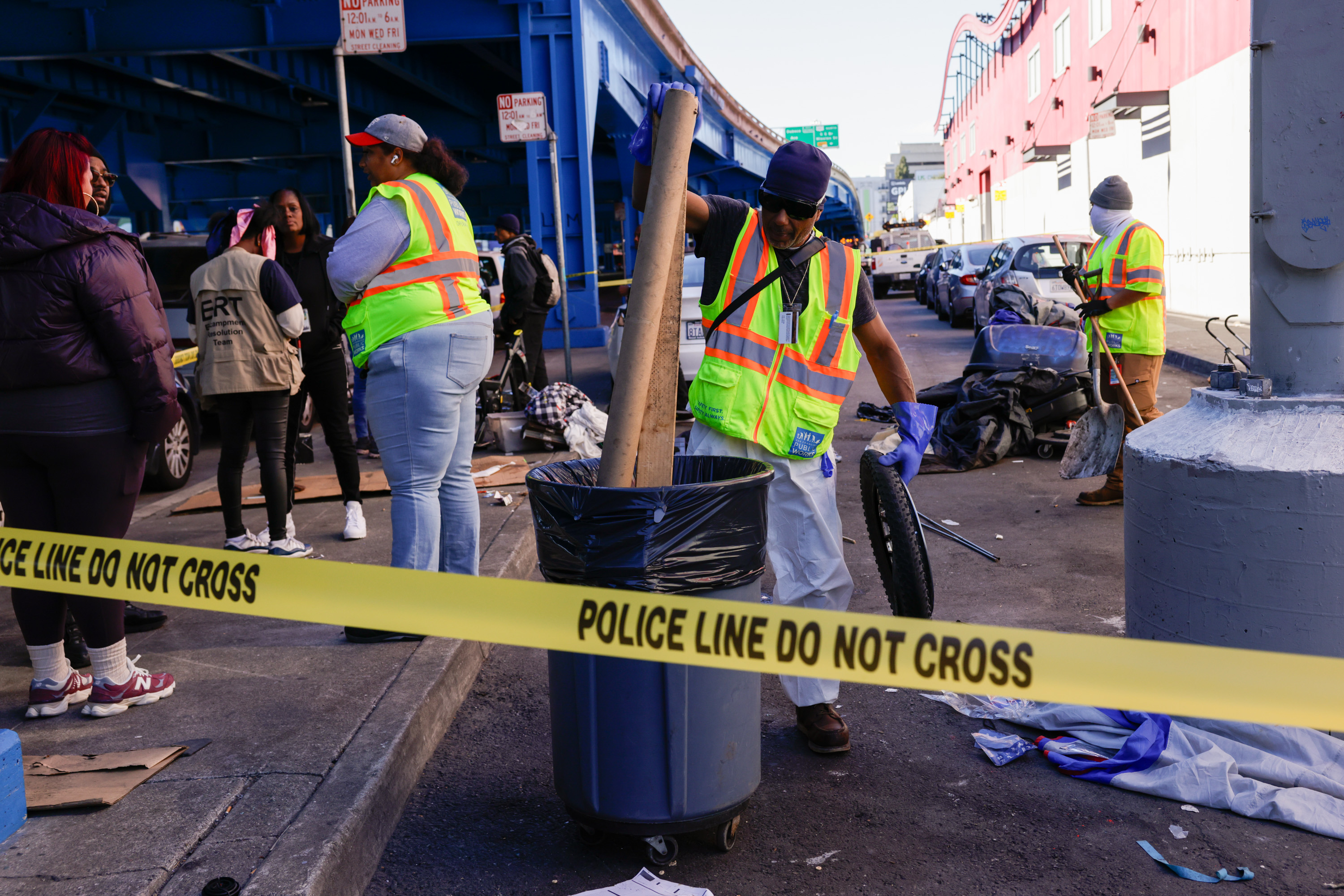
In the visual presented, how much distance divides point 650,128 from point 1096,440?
473cm

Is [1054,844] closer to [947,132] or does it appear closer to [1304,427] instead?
[1304,427]

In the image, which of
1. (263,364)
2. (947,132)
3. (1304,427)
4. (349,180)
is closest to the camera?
(1304,427)

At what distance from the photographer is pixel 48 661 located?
12.9 ft

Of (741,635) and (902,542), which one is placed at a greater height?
(741,635)

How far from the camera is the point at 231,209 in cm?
590

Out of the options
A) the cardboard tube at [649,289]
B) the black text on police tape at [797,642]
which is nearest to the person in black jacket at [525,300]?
the cardboard tube at [649,289]

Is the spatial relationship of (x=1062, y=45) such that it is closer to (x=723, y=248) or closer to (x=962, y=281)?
(x=962, y=281)

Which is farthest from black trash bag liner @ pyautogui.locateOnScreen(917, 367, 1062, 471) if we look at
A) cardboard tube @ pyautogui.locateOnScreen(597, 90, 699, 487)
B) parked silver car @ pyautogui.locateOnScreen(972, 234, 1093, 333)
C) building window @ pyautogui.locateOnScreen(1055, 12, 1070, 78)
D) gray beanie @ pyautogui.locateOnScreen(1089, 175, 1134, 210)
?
building window @ pyautogui.locateOnScreen(1055, 12, 1070, 78)

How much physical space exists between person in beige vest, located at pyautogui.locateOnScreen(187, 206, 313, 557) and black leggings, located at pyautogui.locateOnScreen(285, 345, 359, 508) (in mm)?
355

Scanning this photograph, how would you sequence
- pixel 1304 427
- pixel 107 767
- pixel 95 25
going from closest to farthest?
pixel 107 767
pixel 1304 427
pixel 95 25

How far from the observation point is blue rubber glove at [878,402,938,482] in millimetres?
3902

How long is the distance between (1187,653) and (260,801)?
2442 mm

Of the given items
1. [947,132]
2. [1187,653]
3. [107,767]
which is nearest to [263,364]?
[107,767]

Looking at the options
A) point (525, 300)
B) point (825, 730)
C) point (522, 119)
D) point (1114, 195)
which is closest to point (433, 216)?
point (825, 730)
